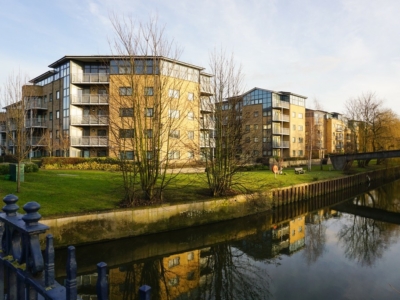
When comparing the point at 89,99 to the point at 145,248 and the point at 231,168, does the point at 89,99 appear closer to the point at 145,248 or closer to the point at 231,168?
the point at 231,168

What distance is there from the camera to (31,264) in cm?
265

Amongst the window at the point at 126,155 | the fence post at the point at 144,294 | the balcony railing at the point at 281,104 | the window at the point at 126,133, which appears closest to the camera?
the fence post at the point at 144,294

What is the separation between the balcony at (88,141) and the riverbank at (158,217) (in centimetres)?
2192

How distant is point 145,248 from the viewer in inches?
512

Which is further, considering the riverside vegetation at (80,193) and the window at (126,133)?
the window at (126,133)

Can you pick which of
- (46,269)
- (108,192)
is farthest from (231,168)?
(46,269)

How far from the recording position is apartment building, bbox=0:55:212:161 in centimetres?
1513

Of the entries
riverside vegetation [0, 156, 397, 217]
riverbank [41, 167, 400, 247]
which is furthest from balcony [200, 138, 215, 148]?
riverbank [41, 167, 400, 247]

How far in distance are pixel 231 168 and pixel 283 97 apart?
1631 inches

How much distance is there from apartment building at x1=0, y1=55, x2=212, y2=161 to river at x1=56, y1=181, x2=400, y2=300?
4926 mm

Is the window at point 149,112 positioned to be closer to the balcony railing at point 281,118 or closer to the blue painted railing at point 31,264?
the blue painted railing at point 31,264

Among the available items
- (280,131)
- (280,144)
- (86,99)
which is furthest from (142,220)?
(280,131)

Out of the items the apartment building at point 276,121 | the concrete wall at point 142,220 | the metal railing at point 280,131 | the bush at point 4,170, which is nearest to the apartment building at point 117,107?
the bush at point 4,170

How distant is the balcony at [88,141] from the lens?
3559 cm
